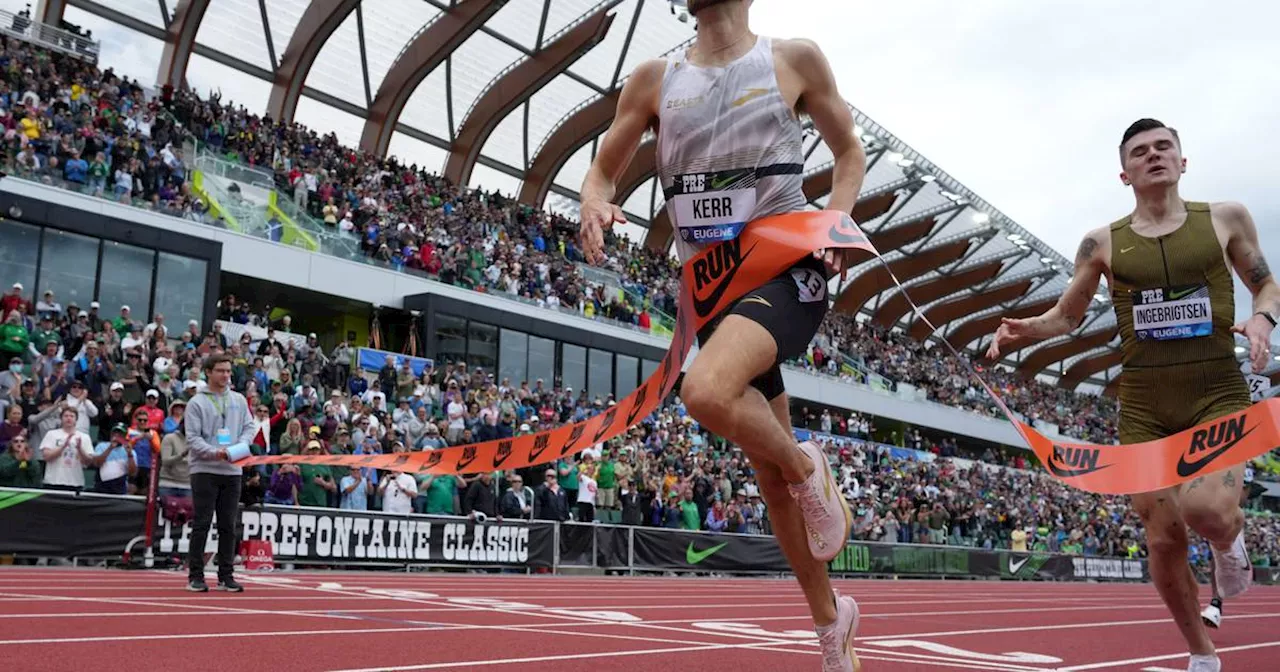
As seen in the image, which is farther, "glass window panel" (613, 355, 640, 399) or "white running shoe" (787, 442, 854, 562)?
"glass window panel" (613, 355, 640, 399)

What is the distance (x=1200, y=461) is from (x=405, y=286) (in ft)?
77.8

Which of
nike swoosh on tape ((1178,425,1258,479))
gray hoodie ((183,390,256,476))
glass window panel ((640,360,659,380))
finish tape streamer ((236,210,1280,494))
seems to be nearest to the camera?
finish tape streamer ((236,210,1280,494))

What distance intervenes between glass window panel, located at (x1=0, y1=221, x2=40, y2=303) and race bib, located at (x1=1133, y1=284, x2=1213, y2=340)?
19.8 meters

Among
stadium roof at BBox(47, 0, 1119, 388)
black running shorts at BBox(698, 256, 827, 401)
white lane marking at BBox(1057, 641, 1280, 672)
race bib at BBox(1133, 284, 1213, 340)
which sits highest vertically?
stadium roof at BBox(47, 0, 1119, 388)

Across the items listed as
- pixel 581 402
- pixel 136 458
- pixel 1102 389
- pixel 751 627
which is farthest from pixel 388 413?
pixel 1102 389

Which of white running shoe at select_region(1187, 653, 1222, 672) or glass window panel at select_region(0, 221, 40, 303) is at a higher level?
glass window panel at select_region(0, 221, 40, 303)

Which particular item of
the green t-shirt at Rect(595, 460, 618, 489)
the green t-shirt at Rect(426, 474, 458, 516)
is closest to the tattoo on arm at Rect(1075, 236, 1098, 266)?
the green t-shirt at Rect(426, 474, 458, 516)

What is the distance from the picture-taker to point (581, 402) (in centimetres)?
2577

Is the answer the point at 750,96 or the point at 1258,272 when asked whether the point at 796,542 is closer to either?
the point at 750,96

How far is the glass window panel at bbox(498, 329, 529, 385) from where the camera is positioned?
28.1 m

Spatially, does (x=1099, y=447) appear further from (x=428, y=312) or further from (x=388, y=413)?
(x=428, y=312)

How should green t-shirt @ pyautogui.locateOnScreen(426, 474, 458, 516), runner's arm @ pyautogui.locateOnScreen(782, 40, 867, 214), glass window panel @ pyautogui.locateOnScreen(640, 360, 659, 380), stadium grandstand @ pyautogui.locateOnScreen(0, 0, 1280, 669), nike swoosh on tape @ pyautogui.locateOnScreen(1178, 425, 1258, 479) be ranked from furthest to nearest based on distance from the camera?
1. glass window panel @ pyautogui.locateOnScreen(640, 360, 659, 380)
2. green t-shirt @ pyautogui.locateOnScreen(426, 474, 458, 516)
3. stadium grandstand @ pyautogui.locateOnScreen(0, 0, 1280, 669)
4. nike swoosh on tape @ pyautogui.locateOnScreen(1178, 425, 1258, 479)
5. runner's arm @ pyautogui.locateOnScreen(782, 40, 867, 214)

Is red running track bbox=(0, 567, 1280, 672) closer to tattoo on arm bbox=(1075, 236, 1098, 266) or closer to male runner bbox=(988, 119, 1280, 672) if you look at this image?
male runner bbox=(988, 119, 1280, 672)

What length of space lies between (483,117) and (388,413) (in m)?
22.7
